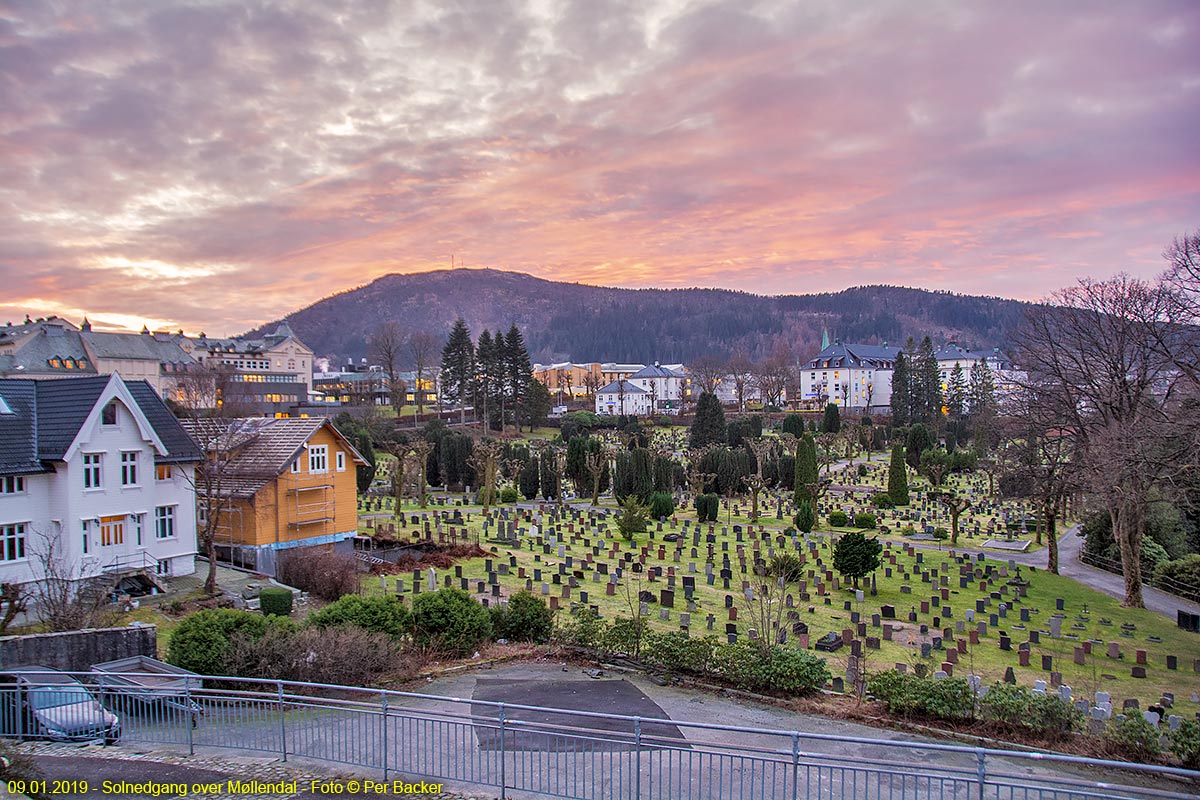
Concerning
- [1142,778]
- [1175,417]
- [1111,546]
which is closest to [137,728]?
[1142,778]

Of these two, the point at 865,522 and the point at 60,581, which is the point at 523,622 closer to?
the point at 60,581

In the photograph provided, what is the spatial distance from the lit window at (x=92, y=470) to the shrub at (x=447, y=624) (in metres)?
12.8

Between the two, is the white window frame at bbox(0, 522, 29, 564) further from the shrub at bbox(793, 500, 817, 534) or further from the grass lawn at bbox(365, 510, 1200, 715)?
the shrub at bbox(793, 500, 817, 534)

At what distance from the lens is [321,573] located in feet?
82.9

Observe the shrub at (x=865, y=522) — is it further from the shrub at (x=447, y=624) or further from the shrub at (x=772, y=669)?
the shrub at (x=447, y=624)

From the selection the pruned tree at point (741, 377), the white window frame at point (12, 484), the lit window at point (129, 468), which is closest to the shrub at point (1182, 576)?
the lit window at point (129, 468)

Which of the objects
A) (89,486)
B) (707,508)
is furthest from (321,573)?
(707,508)

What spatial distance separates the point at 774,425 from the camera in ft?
320

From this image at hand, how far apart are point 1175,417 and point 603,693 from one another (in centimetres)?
1929

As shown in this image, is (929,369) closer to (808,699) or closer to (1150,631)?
(1150,631)

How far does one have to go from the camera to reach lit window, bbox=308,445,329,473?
31.5 metres

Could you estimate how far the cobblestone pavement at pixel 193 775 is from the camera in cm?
1013

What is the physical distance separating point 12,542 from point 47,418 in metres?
3.84

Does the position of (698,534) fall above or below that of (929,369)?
below
